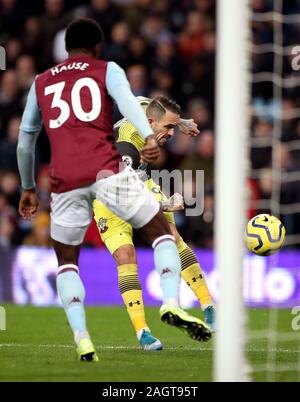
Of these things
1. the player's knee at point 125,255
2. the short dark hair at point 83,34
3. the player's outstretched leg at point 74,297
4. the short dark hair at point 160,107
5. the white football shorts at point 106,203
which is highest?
the short dark hair at point 83,34

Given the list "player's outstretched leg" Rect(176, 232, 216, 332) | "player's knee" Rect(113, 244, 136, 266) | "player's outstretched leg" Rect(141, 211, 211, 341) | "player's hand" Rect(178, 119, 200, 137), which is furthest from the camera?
"player's outstretched leg" Rect(176, 232, 216, 332)

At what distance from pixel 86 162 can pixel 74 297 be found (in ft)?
2.93

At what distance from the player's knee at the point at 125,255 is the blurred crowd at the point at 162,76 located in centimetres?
528

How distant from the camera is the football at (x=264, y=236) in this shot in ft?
28.6

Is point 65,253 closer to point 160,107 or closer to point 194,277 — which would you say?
point 160,107

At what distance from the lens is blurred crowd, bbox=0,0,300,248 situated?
47.3 feet

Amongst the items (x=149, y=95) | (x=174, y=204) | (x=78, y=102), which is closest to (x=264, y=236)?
(x=174, y=204)

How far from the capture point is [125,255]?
27.9ft

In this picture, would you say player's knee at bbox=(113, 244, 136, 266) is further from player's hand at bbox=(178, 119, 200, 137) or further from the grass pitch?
player's hand at bbox=(178, 119, 200, 137)

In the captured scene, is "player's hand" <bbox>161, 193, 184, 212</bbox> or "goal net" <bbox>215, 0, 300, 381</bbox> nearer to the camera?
"goal net" <bbox>215, 0, 300, 381</bbox>

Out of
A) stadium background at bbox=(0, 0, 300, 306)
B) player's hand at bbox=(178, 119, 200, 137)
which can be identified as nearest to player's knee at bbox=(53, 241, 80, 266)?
player's hand at bbox=(178, 119, 200, 137)

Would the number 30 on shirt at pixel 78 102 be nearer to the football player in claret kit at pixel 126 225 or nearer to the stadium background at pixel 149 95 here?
the football player in claret kit at pixel 126 225

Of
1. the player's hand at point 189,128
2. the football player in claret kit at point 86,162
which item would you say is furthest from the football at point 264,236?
the football player in claret kit at point 86,162

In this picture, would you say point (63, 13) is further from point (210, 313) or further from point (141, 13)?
point (210, 313)
